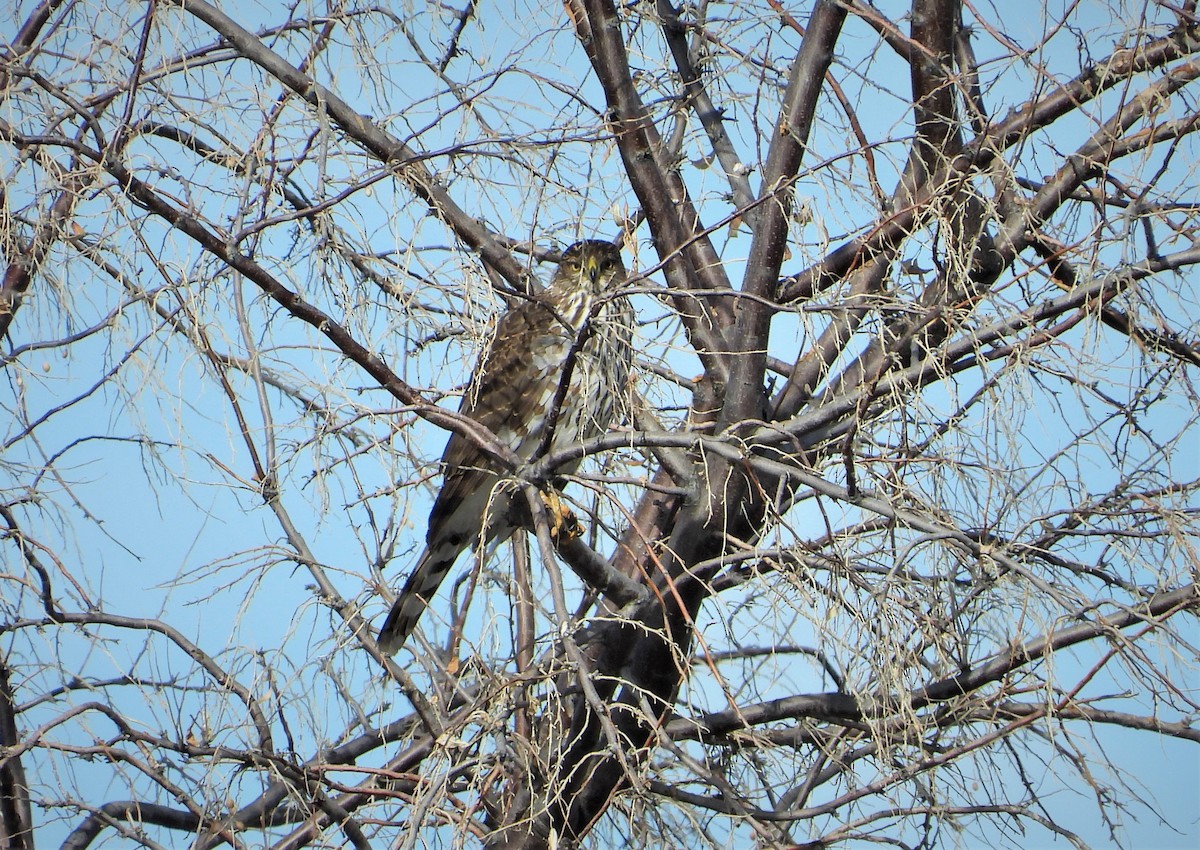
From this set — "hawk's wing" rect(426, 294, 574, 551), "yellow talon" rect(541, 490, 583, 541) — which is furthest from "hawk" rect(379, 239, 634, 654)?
"yellow talon" rect(541, 490, 583, 541)

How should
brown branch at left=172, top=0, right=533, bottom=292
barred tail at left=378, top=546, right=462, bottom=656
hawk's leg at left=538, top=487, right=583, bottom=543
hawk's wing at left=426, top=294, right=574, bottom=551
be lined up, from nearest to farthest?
hawk's leg at left=538, top=487, right=583, bottom=543 < brown branch at left=172, top=0, right=533, bottom=292 < barred tail at left=378, top=546, right=462, bottom=656 < hawk's wing at left=426, top=294, right=574, bottom=551

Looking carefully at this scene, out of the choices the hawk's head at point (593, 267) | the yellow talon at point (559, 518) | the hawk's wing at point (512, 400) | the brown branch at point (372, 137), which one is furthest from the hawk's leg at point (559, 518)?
the hawk's head at point (593, 267)

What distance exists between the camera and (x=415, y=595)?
4.23 m

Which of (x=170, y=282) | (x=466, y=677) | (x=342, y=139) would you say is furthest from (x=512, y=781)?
(x=342, y=139)

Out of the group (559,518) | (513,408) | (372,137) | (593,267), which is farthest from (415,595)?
(372,137)

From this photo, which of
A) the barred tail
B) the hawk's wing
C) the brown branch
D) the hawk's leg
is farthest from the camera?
the hawk's wing

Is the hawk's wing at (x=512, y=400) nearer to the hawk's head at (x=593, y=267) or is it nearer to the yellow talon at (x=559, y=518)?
the hawk's head at (x=593, y=267)

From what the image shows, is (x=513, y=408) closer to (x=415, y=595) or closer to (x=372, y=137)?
(x=415, y=595)

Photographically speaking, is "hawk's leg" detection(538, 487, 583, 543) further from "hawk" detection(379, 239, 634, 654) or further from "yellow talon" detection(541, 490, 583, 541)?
"hawk" detection(379, 239, 634, 654)

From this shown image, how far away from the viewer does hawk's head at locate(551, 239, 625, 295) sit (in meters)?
4.42

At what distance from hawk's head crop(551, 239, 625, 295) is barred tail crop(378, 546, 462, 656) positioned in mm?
1057

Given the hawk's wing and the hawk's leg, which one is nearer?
the hawk's leg

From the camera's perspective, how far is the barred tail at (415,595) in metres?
4.21

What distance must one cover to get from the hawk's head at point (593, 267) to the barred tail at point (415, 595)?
106cm
